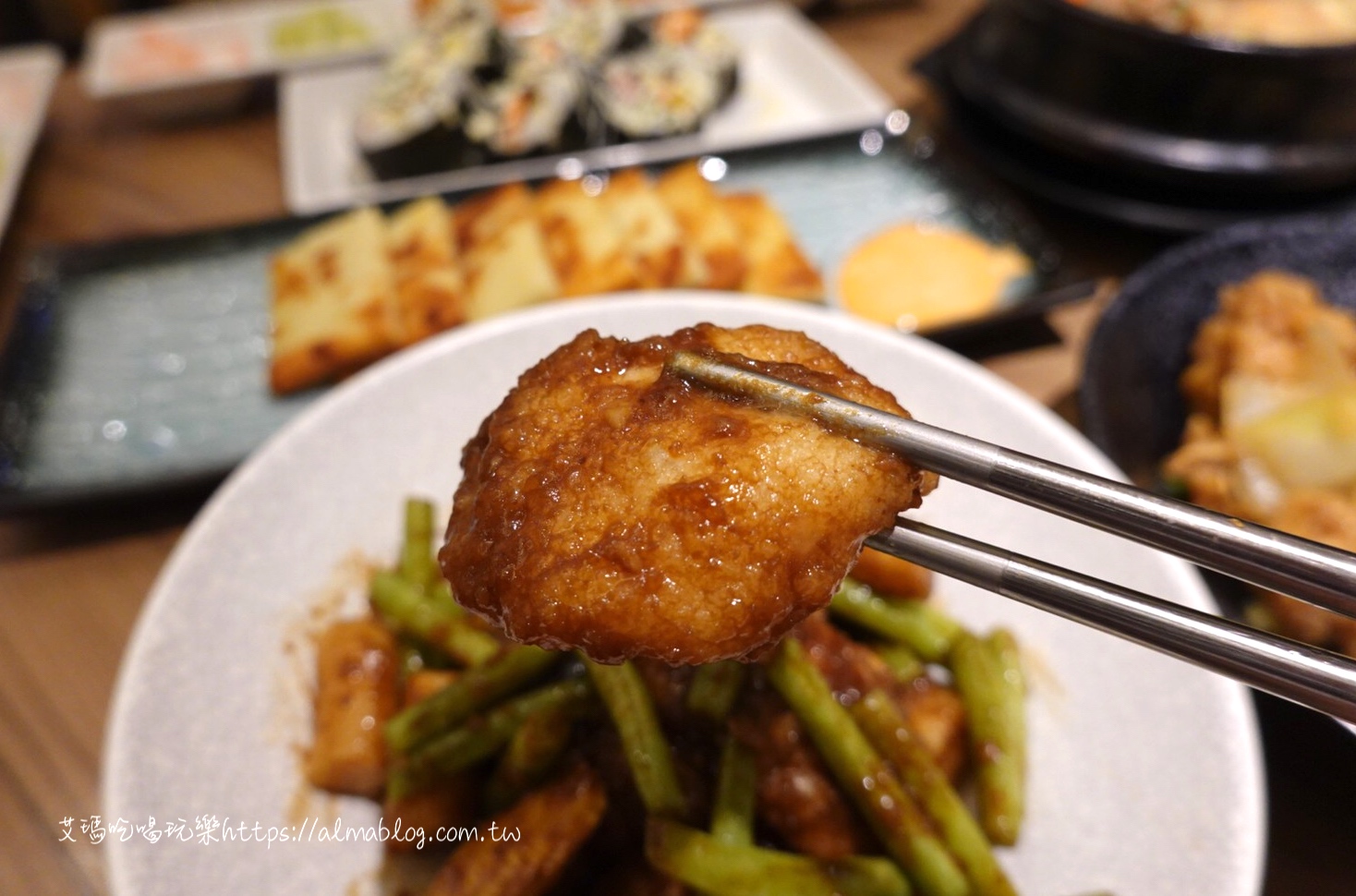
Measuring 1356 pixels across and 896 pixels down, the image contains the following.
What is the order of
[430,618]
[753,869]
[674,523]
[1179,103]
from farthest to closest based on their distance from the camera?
[1179,103], [430,618], [753,869], [674,523]

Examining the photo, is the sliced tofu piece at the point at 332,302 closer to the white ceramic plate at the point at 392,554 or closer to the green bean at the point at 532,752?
the white ceramic plate at the point at 392,554

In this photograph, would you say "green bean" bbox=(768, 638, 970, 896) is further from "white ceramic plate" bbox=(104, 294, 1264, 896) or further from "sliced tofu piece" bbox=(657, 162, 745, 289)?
"sliced tofu piece" bbox=(657, 162, 745, 289)

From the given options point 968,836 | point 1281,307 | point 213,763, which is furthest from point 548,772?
point 1281,307

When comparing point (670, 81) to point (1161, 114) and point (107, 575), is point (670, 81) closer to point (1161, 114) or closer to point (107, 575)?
point (1161, 114)

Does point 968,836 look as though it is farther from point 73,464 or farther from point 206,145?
point 206,145

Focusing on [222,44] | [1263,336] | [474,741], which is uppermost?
[222,44]

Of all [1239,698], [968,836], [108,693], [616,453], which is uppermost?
[616,453]

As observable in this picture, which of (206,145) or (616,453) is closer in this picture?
(616,453)

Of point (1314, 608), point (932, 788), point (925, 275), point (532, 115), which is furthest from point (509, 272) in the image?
point (1314, 608)
